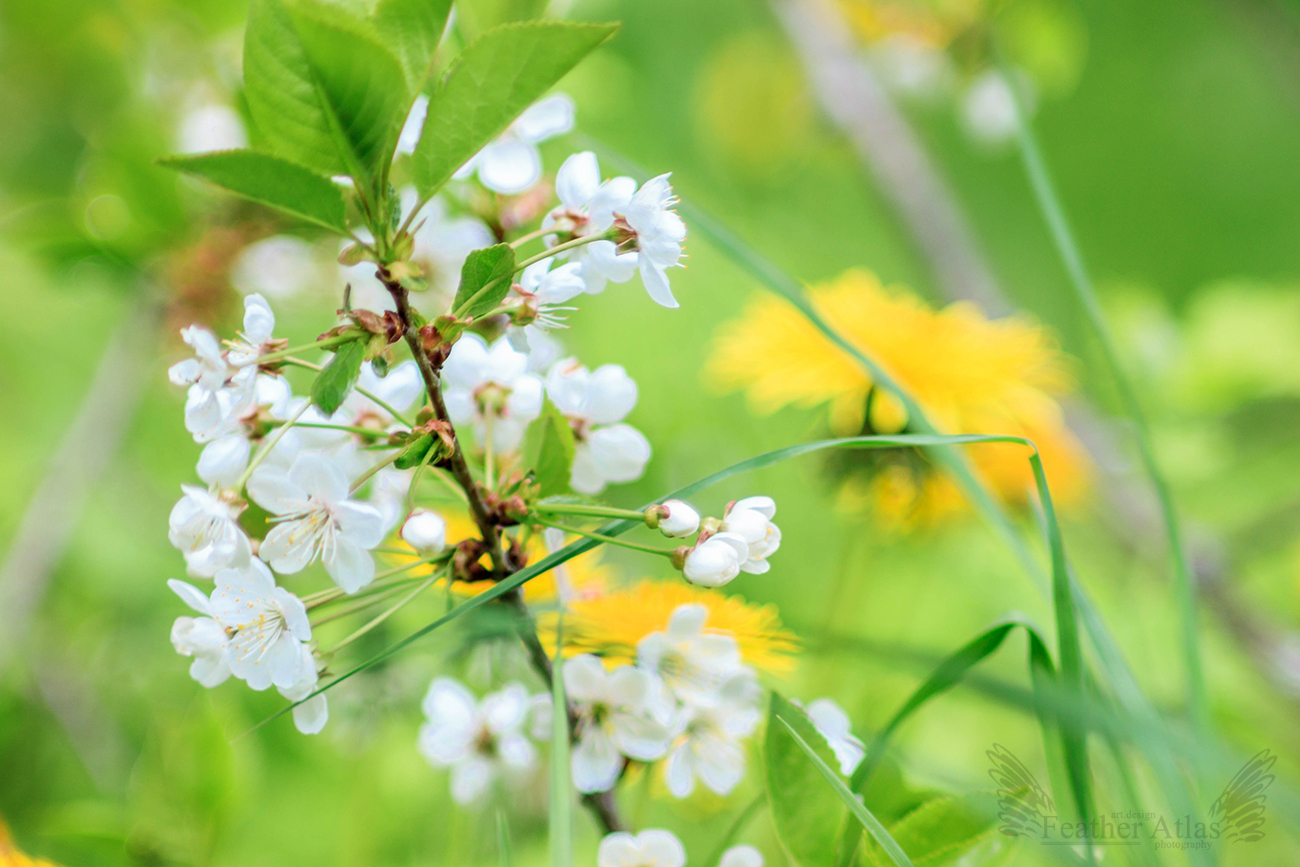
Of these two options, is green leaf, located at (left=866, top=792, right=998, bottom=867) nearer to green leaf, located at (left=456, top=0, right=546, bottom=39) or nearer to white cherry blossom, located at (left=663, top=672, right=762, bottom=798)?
white cherry blossom, located at (left=663, top=672, right=762, bottom=798)

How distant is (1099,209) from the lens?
1.60 metres

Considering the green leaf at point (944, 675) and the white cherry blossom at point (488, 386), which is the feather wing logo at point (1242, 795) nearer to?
the green leaf at point (944, 675)

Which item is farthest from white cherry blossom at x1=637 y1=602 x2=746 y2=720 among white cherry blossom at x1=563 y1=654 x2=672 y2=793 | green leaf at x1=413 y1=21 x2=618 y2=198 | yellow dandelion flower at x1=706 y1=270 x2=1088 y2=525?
yellow dandelion flower at x1=706 y1=270 x2=1088 y2=525

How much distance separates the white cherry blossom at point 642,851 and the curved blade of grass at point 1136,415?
16 cm

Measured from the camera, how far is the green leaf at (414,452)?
0.56 feet

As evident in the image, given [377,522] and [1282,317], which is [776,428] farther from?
[377,522]

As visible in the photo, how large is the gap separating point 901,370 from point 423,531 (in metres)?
0.33

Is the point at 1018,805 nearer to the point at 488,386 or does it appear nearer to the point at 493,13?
the point at 488,386

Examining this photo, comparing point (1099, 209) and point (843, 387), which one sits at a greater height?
point (843, 387)

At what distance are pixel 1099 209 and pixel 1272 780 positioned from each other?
1642mm

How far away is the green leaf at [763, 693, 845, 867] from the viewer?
198 mm

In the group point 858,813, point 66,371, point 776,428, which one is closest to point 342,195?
point 858,813

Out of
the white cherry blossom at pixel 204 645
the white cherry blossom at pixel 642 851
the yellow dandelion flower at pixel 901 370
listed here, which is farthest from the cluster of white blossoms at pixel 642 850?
the yellow dandelion flower at pixel 901 370

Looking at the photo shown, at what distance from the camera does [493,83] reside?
0.55ft
